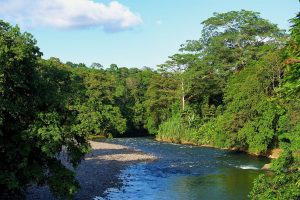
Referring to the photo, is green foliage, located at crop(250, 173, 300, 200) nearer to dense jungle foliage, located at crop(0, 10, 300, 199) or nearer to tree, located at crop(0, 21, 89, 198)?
dense jungle foliage, located at crop(0, 10, 300, 199)

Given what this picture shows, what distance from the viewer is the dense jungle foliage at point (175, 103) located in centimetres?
1836

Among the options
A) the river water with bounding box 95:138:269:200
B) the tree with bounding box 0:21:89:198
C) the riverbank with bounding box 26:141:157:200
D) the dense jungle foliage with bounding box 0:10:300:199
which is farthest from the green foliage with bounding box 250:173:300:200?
the riverbank with bounding box 26:141:157:200

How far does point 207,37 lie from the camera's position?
78.4 metres

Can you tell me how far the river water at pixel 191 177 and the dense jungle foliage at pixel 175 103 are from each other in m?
4.43

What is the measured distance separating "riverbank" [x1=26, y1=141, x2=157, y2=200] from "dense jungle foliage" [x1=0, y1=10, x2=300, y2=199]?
249cm

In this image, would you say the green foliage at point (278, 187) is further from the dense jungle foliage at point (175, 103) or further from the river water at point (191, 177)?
the river water at point (191, 177)

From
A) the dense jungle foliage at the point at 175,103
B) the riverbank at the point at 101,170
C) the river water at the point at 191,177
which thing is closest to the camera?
the dense jungle foliage at the point at 175,103

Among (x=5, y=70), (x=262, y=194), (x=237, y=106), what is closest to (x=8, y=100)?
(x=5, y=70)

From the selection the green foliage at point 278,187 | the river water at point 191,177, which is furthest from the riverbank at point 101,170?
the green foliage at point 278,187

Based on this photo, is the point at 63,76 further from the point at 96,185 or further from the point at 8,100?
the point at 96,185

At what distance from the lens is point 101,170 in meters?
38.2

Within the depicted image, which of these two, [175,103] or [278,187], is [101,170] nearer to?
[278,187]

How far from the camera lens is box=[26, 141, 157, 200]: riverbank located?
26938 millimetres

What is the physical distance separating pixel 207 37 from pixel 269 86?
28978 mm
